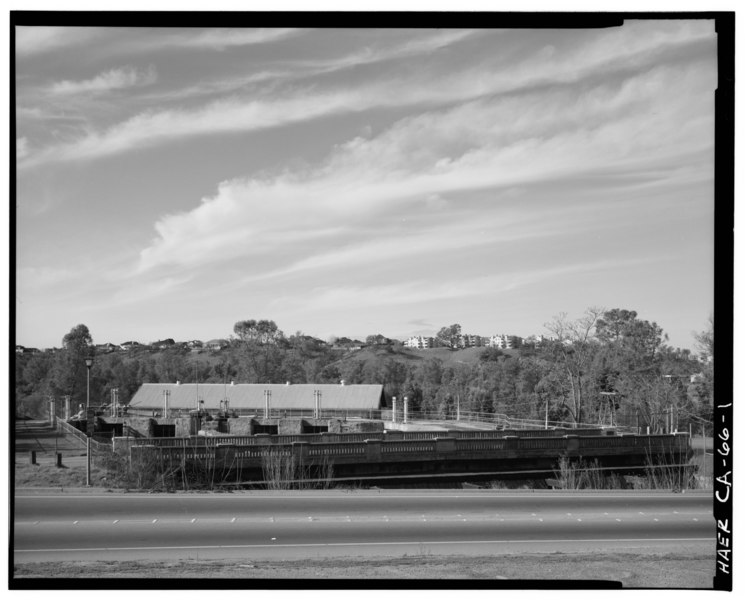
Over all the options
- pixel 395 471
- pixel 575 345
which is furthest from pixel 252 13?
pixel 575 345

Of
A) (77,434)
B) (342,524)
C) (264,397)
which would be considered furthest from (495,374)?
(342,524)

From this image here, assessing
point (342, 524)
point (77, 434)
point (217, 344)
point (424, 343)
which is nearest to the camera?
point (342, 524)

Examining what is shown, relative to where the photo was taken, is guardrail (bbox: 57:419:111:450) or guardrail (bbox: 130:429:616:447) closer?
guardrail (bbox: 130:429:616:447)

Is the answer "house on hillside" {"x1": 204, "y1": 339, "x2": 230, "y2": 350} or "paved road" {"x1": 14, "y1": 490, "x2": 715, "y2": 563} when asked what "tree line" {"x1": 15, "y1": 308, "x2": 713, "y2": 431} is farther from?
"paved road" {"x1": 14, "y1": 490, "x2": 715, "y2": 563}

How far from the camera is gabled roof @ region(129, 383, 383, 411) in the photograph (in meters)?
49.6

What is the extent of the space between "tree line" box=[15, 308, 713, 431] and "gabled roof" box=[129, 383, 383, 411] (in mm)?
2324

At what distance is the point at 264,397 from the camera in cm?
5094

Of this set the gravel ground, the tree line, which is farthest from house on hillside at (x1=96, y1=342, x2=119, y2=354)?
the gravel ground

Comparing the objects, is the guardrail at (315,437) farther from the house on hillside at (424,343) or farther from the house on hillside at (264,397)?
the house on hillside at (424,343)

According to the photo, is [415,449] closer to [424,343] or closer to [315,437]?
[315,437]

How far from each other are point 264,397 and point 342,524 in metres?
Result: 37.1

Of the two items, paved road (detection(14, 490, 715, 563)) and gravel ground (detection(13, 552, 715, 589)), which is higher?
gravel ground (detection(13, 552, 715, 589))

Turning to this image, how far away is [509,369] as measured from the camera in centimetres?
5400

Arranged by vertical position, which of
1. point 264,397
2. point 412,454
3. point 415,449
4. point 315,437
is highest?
point 315,437
